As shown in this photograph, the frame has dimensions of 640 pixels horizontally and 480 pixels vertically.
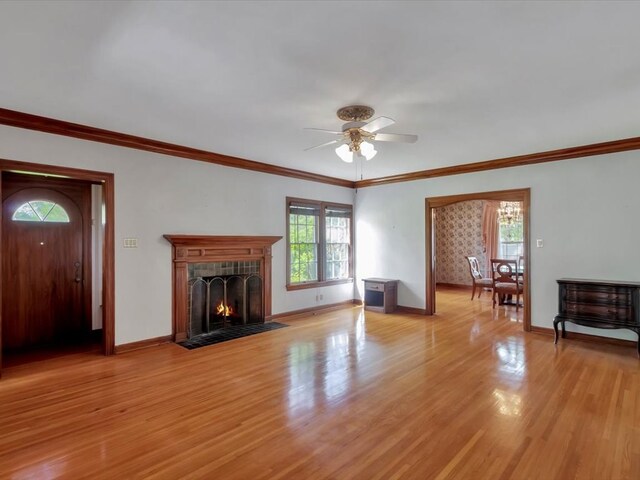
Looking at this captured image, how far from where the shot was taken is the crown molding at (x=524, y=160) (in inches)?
181

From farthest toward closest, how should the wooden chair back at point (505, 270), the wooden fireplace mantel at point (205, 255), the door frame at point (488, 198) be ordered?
1. the wooden chair back at point (505, 270)
2. the door frame at point (488, 198)
3. the wooden fireplace mantel at point (205, 255)

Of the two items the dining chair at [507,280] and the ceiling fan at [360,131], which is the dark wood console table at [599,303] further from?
the ceiling fan at [360,131]

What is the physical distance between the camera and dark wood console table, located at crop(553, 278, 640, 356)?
4.25 m

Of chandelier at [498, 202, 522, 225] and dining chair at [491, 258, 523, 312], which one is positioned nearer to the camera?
dining chair at [491, 258, 523, 312]

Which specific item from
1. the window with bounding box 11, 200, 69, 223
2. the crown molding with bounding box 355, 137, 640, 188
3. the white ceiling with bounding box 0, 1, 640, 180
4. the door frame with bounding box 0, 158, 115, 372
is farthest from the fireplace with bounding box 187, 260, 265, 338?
the crown molding with bounding box 355, 137, 640, 188

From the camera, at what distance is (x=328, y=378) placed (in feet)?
11.6

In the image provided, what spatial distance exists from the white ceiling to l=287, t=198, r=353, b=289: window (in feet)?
8.30

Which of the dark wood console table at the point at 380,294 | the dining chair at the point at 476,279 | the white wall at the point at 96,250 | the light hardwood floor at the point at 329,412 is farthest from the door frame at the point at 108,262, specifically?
the dining chair at the point at 476,279

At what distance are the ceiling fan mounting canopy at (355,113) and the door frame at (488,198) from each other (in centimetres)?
329

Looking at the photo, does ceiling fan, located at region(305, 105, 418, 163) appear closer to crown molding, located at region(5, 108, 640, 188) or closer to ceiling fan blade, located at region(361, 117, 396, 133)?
ceiling fan blade, located at region(361, 117, 396, 133)

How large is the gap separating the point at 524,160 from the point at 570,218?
1062mm

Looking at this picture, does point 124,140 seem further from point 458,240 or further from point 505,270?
point 458,240

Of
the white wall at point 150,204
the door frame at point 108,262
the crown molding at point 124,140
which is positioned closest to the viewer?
the crown molding at point 124,140

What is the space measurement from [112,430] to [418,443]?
7.18ft
